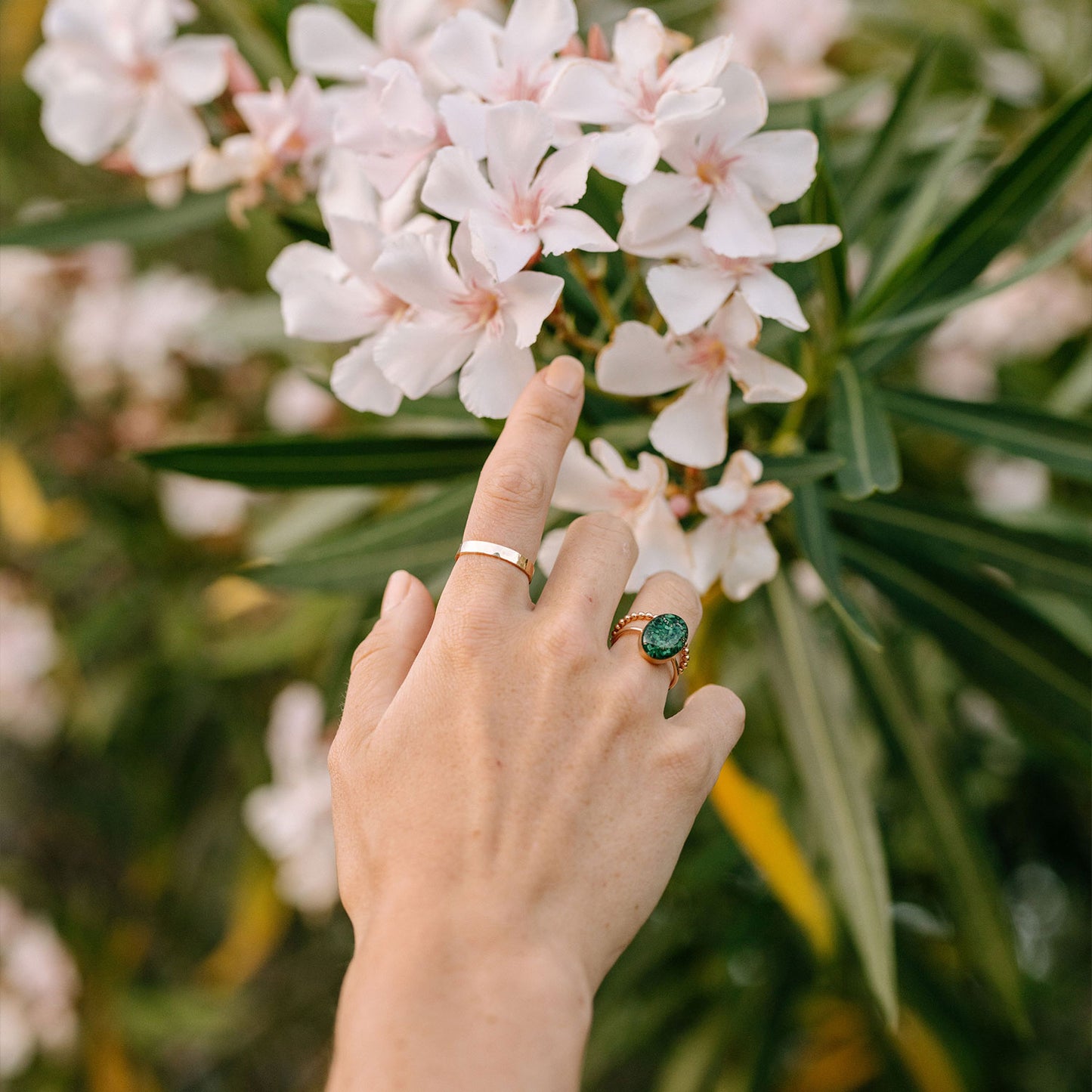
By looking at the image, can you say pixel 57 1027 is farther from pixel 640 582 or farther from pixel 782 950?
pixel 640 582

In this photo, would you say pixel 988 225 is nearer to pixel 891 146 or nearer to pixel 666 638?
pixel 891 146

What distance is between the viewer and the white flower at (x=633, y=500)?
62 cm

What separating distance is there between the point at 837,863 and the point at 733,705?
359 mm

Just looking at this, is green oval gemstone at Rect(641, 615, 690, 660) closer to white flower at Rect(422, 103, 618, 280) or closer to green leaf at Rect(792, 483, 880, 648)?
green leaf at Rect(792, 483, 880, 648)

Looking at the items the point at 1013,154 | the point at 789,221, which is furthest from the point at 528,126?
the point at 1013,154

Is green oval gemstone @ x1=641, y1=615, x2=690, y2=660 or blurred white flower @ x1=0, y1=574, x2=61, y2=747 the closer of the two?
green oval gemstone @ x1=641, y1=615, x2=690, y2=660

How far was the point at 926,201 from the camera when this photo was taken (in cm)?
83

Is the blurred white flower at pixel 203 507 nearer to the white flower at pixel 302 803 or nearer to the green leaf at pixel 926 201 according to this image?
the white flower at pixel 302 803

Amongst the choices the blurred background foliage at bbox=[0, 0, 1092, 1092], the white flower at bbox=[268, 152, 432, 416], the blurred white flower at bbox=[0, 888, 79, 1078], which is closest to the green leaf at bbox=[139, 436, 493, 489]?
the blurred background foliage at bbox=[0, 0, 1092, 1092]

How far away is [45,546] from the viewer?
6.15ft

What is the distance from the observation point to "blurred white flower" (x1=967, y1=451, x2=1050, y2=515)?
1.68m

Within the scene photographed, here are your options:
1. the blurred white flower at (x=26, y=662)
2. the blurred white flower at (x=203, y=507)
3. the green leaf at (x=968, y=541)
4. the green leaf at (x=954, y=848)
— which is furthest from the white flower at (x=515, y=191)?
the blurred white flower at (x=26, y=662)

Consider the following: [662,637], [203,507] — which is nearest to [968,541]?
[662,637]

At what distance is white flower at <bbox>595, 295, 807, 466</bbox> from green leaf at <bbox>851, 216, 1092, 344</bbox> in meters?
0.18
